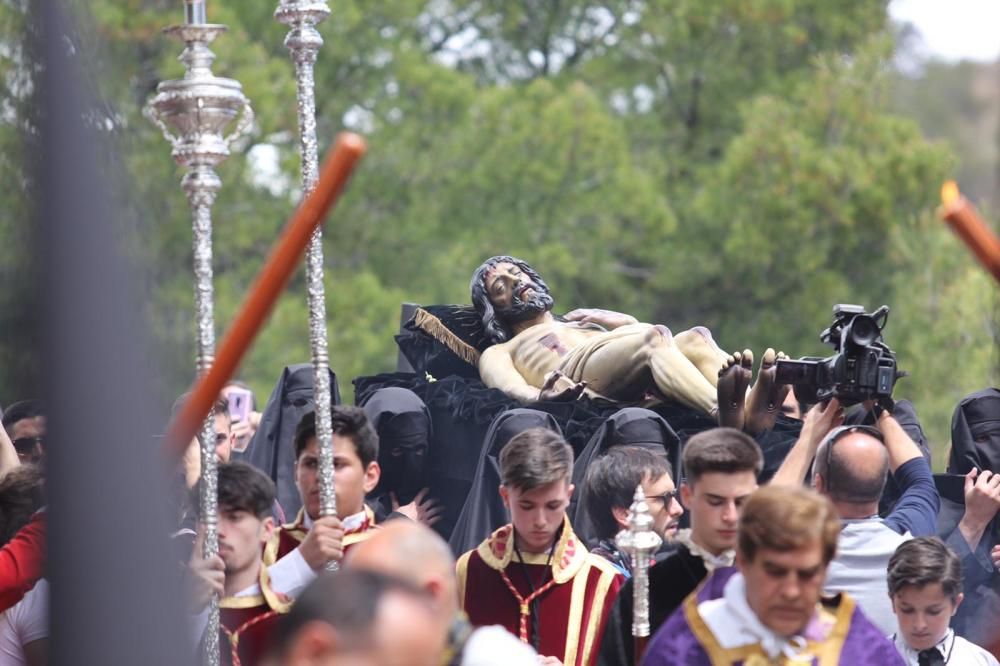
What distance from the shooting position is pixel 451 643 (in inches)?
130

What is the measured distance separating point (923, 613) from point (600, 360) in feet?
8.21

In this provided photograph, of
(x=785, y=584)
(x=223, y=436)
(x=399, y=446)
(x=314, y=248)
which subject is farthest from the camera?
(x=399, y=446)

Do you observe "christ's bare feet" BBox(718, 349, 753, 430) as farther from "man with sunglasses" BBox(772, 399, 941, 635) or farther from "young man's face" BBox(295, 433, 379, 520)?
"young man's face" BBox(295, 433, 379, 520)

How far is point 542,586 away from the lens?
5879mm

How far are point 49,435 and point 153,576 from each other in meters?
0.24

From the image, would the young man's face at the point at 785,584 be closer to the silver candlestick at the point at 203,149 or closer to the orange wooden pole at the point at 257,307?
the orange wooden pole at the point at 257,307

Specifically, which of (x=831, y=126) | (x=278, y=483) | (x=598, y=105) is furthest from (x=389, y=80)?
(x=278, y=483)

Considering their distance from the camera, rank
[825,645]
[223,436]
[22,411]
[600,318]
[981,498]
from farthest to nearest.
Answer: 1. [600,318]
2. [223,436]
3. [981,498]
4. [825,645]
5. [22,411]

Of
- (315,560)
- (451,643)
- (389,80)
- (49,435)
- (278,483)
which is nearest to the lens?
(49,435)

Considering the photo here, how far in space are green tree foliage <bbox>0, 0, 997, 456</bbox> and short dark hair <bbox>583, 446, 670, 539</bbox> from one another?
10.3 m

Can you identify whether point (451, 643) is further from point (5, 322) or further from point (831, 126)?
point (831, 126)

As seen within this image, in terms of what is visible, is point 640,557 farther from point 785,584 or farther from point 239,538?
point 239,538

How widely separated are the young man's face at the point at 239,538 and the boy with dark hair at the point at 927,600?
1.72 meters

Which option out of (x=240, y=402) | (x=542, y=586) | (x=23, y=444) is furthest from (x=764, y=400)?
(x=23, y=444)
